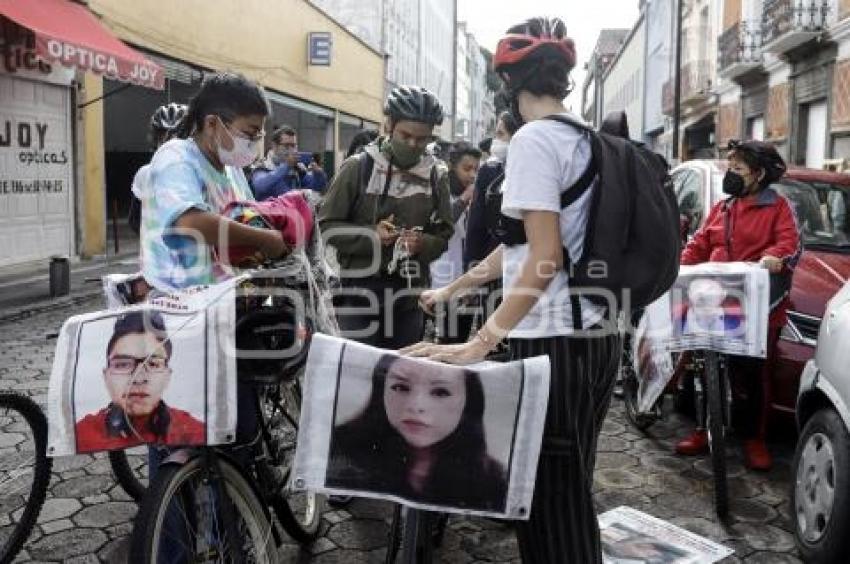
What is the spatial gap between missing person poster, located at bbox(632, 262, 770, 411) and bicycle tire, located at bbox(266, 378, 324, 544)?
6.06 ft

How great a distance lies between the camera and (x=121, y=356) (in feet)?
7.18

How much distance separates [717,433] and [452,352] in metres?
2.39

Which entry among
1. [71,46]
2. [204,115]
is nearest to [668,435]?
[204,115]

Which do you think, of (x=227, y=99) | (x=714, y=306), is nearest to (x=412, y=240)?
(x=227, y=99)

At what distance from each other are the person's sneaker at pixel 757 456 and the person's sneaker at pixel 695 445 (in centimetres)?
24

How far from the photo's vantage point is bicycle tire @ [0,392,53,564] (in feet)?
10.3

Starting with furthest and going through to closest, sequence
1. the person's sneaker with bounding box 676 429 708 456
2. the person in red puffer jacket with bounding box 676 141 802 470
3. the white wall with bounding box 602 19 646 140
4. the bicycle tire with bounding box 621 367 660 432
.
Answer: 1. the white wall with bounding box 602 19 646 140
2. the bicycle tire with bounding box 621 367 660 432
3. the person's sneaker with bounding box 676 429 708 456
4. the person in red puffer jacket with bounding box 676 141 802 470

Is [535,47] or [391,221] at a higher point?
[535,47]

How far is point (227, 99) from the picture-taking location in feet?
8.61

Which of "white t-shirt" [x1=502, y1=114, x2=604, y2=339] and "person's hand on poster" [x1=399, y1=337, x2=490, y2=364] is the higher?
"white t-shirt" [x1=502, y1=114, x2=604, y2=339]

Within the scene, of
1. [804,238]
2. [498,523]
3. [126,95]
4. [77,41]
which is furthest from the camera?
[126,95]

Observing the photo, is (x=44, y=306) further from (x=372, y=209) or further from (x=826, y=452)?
(x=826, y=452)

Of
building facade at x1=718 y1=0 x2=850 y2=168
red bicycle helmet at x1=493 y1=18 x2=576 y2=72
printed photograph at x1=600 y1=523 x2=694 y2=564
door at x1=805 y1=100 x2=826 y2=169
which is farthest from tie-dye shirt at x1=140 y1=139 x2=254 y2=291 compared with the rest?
door at x1=805 y1=100 x2=826 y2=169

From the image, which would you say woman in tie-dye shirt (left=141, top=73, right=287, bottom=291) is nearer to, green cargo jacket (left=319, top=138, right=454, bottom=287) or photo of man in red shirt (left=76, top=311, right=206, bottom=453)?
photo of man in red shirt (left=76, top=311, right=206, bottom=453)
